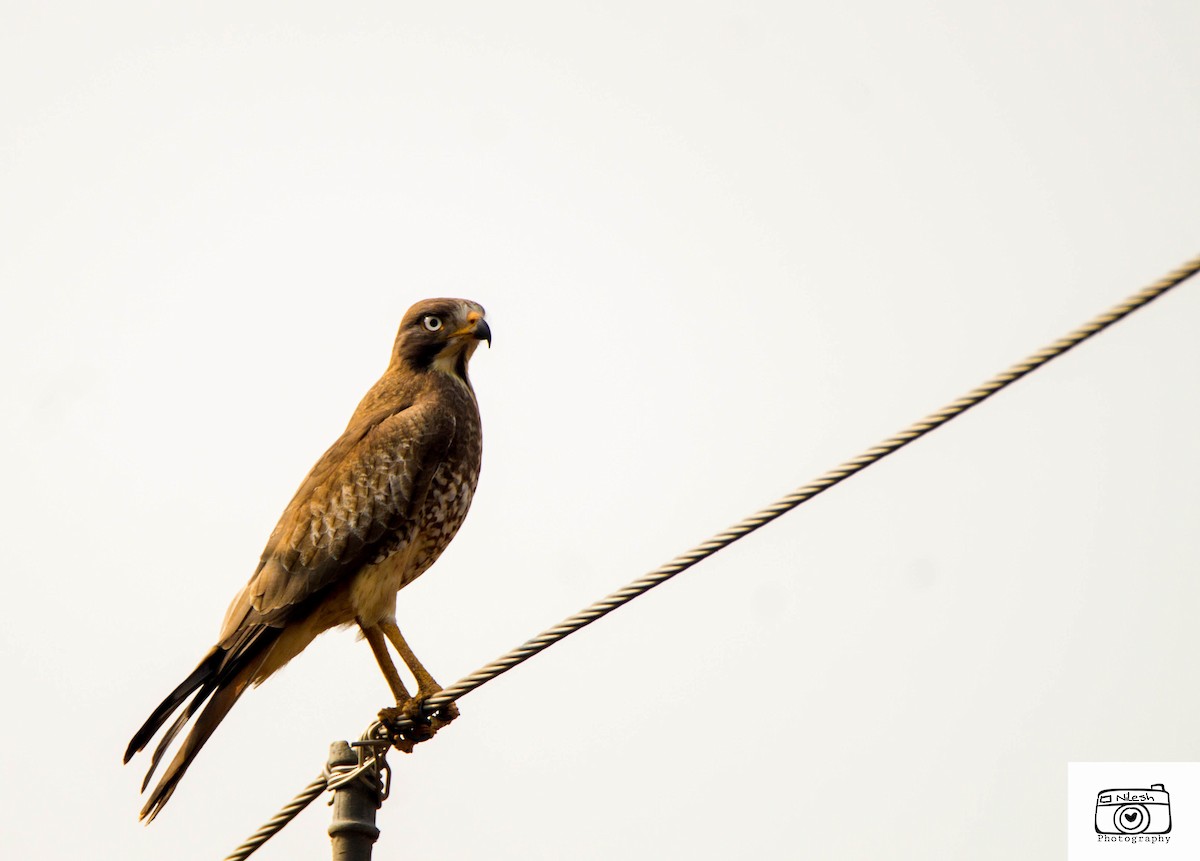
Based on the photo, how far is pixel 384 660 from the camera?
24.7 ft

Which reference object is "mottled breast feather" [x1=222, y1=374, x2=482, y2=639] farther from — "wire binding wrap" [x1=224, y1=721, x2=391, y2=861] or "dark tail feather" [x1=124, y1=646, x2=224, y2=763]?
"wire binding wrap" [x1=224, y1=721, x2=391, y2=861]

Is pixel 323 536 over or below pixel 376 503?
below

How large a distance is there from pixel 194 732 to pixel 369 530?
1323mm

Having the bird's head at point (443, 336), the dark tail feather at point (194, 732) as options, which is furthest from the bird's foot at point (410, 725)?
the bird's head at point (443, 336)

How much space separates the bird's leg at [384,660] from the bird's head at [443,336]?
5.24ft

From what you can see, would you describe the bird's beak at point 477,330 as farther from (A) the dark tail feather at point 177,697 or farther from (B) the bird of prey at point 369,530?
(A) the dark tail feather at point 177,697

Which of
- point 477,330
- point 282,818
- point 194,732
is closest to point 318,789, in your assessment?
point 282,818

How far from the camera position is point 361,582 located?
767 cm

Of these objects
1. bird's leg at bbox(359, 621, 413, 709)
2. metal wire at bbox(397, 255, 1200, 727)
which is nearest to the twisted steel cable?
metal wire at bbox(397, 255, 1200, 727)

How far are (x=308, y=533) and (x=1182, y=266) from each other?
4.84 m

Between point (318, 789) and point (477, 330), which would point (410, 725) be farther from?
point (477, 330)

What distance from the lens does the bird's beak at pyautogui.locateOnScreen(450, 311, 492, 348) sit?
28.1ft

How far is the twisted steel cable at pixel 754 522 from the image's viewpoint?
4.13 m

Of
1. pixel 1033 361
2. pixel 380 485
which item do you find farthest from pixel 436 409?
pixel 1033 361
